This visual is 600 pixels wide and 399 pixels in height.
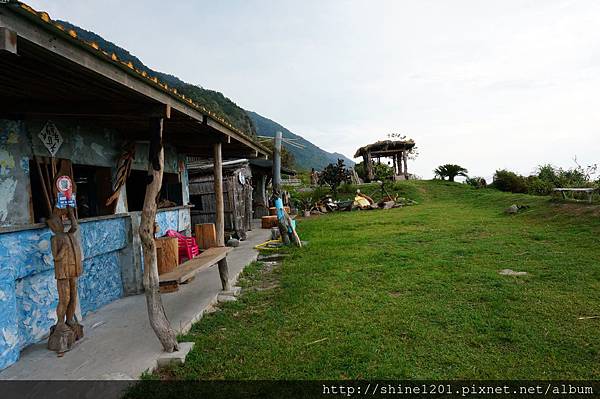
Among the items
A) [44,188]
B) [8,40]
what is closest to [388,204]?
[44,188]

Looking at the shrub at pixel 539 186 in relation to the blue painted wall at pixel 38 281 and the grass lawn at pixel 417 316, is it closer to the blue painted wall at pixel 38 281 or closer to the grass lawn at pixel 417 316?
the grass lawn at pixel 417 316

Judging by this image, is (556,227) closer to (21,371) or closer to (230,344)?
(230,344)

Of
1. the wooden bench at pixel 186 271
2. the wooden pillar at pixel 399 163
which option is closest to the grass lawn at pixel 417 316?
the wooden bench at pixel 186 271

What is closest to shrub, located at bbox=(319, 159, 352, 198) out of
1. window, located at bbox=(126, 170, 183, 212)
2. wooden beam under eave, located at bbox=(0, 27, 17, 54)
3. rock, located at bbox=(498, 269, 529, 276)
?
window, located at bbox=(126, 170, 183, 212)

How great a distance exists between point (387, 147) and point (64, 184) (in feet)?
87.7

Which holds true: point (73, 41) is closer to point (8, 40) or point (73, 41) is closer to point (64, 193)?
point (8, 40)

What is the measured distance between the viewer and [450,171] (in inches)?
1099

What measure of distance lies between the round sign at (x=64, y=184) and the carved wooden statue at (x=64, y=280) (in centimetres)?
29

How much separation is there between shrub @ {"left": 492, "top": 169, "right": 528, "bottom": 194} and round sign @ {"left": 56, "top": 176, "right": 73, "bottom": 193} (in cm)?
2204

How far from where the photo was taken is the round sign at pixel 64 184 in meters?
3.90

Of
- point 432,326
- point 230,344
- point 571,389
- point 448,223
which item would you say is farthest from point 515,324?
point 448,223

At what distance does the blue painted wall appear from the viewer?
11.3 feet

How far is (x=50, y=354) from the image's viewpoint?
361cm

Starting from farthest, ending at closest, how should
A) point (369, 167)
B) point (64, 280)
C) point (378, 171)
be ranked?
point (369, 167)
point (378, 171)
point (64, 280)
